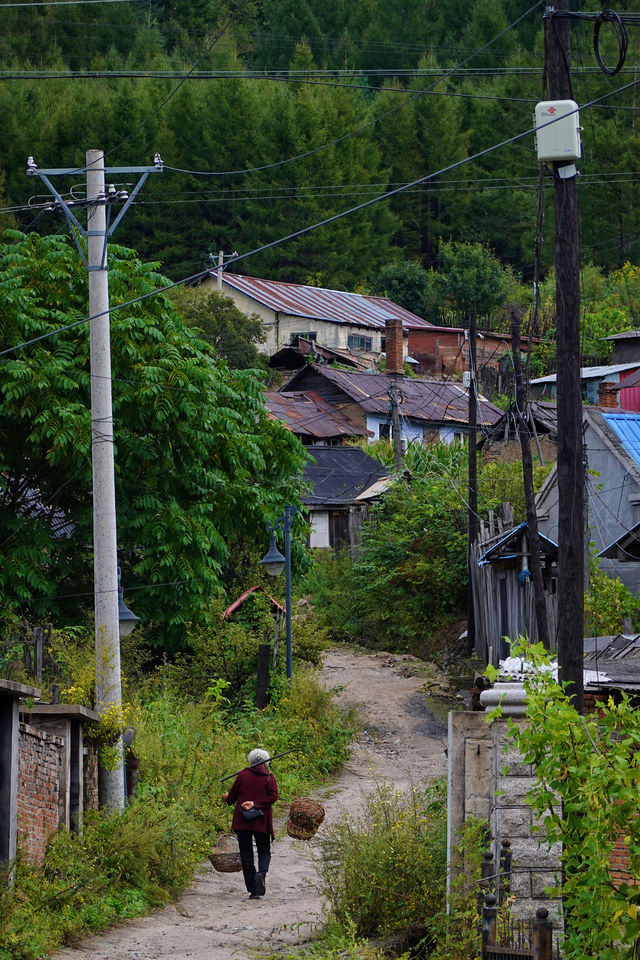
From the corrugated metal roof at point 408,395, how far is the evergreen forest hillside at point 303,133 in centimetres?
1507

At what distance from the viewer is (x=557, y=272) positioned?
9.51 metres

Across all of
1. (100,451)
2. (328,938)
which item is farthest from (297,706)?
(328,938)

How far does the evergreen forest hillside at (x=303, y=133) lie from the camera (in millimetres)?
65375

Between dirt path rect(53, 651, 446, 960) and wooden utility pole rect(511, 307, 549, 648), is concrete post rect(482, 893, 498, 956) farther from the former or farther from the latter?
wooden utility pole rect(511, 307, 549, 648)

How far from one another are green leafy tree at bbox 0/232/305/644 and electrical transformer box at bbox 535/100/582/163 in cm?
1063

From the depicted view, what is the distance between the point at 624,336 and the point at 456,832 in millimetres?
35600

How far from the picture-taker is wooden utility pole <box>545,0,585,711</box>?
370 inches

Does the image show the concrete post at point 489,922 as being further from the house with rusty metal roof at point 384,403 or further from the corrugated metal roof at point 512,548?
the house with rusty metal roof at point 384,403

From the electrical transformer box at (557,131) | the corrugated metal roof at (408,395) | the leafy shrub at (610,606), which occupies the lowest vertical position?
the leafy shrub at (610,606)

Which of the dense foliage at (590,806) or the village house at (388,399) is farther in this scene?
the village house at (388,399)

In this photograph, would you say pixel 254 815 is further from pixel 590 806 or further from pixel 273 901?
pixel 590 806

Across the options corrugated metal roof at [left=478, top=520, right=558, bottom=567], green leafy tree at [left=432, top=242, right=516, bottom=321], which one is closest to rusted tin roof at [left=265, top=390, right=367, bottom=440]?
green leafy tree at [left=432, top=242, right=516, bottom=321]

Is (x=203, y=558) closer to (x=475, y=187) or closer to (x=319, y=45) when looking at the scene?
(x=475, y=187)

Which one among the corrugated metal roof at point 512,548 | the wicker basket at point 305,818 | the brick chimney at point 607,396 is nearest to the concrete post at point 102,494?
the wicker basket at point 305,818
